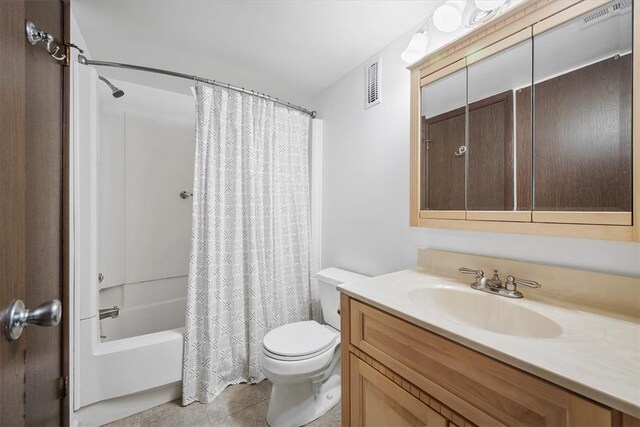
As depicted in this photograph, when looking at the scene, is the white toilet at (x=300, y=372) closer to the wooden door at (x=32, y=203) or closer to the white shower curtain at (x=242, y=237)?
the white shower curtain at (x=242, y=237)

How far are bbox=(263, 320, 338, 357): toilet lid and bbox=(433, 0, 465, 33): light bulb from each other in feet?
5.47

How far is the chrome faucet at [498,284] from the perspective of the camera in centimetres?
95

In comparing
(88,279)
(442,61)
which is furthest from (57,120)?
(442,61)

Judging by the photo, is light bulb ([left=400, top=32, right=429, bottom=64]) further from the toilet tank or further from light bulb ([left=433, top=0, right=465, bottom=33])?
the toilet tank

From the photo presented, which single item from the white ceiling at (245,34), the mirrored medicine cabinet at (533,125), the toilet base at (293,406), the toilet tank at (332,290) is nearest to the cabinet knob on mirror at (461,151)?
the mirrored medicine cabinet at (533,125)

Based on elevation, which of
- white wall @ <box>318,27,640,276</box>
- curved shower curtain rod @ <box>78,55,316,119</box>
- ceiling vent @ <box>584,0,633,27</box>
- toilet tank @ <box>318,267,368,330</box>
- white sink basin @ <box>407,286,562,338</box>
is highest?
curved shower curtain rod @ <box>78,55,316,119</box>

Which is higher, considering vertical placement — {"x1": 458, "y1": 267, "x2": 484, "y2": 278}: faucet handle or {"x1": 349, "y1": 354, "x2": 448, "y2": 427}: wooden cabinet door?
{"x1": 458, "y1": 267, "x2": 484, "y2": 278}: faucet handle

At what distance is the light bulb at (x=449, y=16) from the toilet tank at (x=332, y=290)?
143 centimetres

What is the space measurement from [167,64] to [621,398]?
8.27ft

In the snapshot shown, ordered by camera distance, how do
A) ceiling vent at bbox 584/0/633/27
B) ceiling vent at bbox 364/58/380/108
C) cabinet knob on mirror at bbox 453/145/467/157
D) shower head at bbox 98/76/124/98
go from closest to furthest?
ceiling vent at bbox 584/0/633/27, cabinet knob on mirror at bbox 453/145/467/157, shower head at bbox 98/76/124/98, ceiling vent at bbox 364/58/380/108

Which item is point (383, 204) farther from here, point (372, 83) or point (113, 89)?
point (113, 89)

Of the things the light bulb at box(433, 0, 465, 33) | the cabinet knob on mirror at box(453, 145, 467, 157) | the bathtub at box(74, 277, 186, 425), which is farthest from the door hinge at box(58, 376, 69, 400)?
the light bulb at box(433, 0, 465, 33)

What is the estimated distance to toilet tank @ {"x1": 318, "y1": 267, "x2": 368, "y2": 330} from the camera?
66.1 inches

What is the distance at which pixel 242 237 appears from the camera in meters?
1.71
